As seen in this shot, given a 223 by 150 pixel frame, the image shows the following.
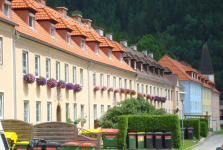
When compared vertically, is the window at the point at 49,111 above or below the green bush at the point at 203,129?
above

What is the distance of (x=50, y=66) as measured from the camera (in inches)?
1080

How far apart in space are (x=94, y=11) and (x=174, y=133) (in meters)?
119

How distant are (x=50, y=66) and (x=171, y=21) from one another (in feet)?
460

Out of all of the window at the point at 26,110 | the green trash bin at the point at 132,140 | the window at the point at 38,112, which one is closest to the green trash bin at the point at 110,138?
the green trash bin at the point at 132,140

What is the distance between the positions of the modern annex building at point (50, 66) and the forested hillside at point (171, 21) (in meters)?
89.1

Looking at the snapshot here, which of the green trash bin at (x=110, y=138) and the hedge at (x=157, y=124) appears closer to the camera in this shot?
the green trash bin at (x=110, y=138)

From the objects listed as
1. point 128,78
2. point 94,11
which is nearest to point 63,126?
point 128,78

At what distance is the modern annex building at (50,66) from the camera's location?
21953 mm

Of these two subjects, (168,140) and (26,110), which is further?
(168,140)

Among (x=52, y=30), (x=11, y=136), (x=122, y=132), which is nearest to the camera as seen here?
(x=11, y=136)

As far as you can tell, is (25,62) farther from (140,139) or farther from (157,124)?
(157,124)

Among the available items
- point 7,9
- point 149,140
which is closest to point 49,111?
point 149,140

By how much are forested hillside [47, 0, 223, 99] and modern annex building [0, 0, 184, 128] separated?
89067mm

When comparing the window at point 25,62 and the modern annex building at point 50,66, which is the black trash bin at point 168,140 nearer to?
the modern annex building at point 50,66
